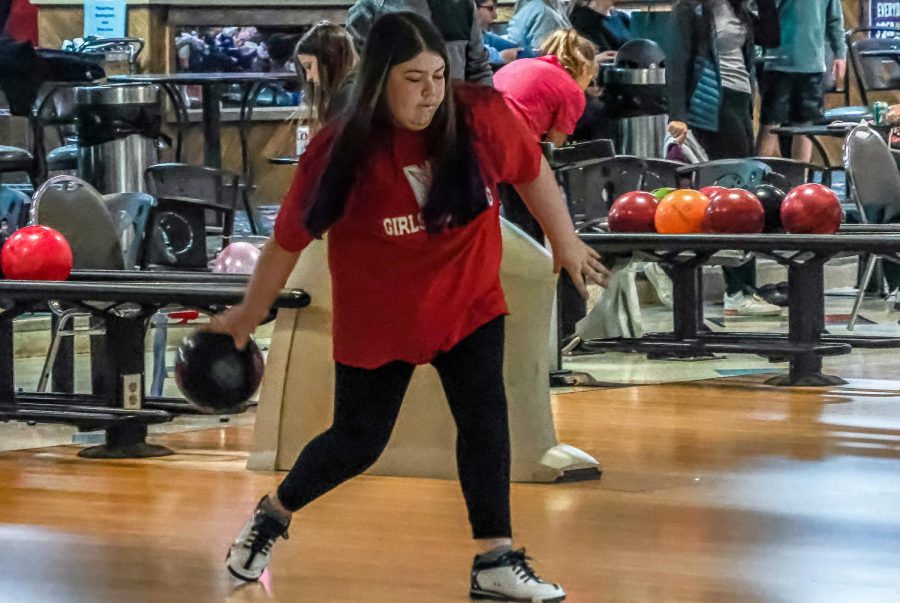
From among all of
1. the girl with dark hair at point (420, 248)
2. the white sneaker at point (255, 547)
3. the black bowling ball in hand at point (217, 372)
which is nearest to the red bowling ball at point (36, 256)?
the black bowling ball in hand at point (217, 372)

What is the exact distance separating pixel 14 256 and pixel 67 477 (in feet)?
3.14

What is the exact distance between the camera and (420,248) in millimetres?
4043

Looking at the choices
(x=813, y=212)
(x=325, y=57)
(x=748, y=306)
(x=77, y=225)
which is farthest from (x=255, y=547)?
(x=748, y=306)

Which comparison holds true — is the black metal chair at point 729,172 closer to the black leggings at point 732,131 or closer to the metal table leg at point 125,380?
the black leggings at point 732,131

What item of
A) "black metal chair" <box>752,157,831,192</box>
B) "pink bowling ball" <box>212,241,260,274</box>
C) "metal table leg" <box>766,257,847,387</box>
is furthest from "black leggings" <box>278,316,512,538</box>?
"black metal chair" <box>752,157,831,192</box>

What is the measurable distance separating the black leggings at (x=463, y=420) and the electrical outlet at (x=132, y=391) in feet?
7.18

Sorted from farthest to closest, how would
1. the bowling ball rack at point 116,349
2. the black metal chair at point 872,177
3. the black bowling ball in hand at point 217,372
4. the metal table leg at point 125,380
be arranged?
the black metal chair at point 872,177
the metal table leg at point 125,380
the bowling ball rack at point 116,349
the black bowling ball in hand at point 217,372

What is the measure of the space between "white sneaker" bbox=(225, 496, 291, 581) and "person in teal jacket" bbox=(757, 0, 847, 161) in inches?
277

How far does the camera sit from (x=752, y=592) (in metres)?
4.15

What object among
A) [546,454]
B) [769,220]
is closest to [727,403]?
[769,220]

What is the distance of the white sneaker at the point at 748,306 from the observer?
386 inches

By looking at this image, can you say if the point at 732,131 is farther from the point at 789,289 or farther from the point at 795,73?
the point at 789,289

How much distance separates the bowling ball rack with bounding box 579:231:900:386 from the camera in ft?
24.0

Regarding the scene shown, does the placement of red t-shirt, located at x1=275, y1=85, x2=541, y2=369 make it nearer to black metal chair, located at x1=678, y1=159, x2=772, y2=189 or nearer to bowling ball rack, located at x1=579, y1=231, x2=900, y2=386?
bowling ball rack, located at x1=579, y1=231, x2=900, y2=386
